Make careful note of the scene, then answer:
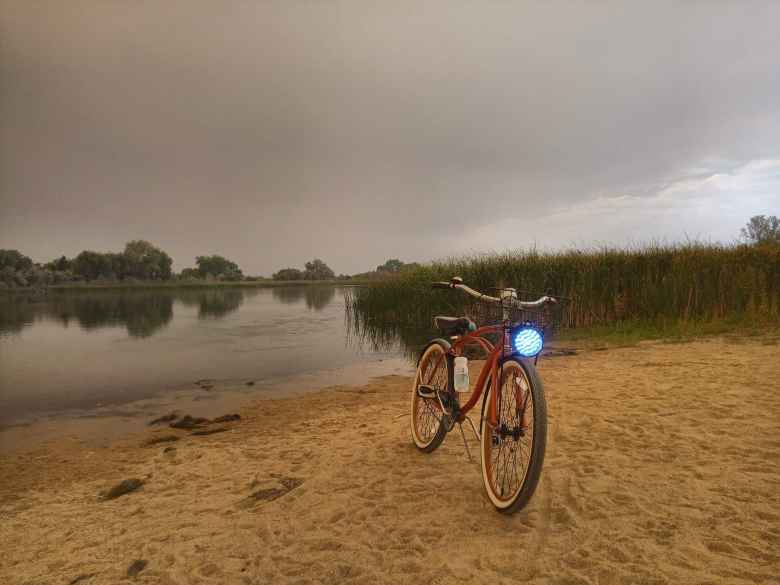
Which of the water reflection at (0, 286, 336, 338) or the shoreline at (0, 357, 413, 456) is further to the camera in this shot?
the water reflection at (0, 286, 336, 338)

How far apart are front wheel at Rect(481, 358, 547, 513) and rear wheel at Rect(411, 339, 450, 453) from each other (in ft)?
2.34

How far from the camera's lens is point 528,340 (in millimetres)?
2676

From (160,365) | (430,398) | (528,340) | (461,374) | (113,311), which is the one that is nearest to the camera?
(528,340)

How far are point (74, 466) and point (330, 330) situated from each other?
1410 cm

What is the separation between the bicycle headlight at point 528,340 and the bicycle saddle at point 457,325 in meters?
0.78

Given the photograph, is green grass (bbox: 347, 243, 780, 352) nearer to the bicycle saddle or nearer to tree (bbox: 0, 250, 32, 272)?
the bicycle saddle

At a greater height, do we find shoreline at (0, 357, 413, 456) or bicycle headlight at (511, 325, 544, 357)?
bicycle headlight at (511, 325, 544, 357)

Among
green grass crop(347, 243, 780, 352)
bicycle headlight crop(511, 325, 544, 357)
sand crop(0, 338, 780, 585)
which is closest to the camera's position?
sand crop(0, 338, 780, 585)

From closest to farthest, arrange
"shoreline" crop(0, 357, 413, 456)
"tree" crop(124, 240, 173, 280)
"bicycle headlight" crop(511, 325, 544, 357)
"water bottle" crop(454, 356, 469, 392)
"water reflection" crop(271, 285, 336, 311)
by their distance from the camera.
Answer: "bicycle headlight" crop(511, 325, 544, 357), "water bottle" crop(454, 356, 469, 392), "shoreline" crop(0, 357, 413, 456), "water reflection" crop(271, 285, 336, 311), "tree" crop(124, 240, 173, 280)

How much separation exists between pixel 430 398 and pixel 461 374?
66 cm

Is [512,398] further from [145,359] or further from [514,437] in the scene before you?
[145,359]

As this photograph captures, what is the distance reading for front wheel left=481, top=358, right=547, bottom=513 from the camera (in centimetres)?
252

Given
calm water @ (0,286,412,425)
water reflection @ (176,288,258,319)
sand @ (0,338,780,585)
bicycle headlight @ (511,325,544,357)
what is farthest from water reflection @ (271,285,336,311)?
bicycle headlight @ (511,325,544,357)

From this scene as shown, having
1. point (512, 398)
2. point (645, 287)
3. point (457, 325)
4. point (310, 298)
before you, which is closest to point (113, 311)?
point (310, 298)
